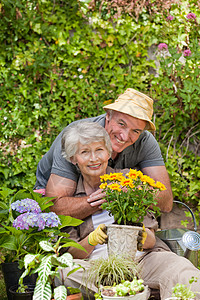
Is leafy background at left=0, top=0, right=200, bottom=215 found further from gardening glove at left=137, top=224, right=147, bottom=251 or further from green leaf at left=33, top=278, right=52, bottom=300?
green leaf at left=33, top=278, right=52, bottom=300

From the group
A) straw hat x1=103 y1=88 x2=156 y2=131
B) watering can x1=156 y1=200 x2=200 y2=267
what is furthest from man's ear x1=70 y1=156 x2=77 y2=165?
watering can x1=156 y1=200 x2=200 y2=267

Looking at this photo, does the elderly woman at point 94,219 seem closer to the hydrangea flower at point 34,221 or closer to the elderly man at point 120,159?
the elderly man at point 120,159

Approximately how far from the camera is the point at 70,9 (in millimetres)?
4051

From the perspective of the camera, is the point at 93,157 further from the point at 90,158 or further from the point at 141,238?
the point at 141,238

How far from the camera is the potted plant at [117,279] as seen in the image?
1590mm

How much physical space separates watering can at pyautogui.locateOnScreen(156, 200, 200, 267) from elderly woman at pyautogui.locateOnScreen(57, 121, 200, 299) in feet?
0.72

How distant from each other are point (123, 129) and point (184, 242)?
827 mm

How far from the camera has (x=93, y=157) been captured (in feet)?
7.39

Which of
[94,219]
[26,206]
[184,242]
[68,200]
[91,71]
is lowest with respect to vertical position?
[184,242]

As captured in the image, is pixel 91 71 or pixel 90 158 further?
pixel 91 71

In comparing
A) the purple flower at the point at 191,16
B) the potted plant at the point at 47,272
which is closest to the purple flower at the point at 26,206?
the potted plant at the point at 47,272

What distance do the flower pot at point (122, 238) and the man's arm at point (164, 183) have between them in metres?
0.78

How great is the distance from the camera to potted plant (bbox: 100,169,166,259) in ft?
6.12

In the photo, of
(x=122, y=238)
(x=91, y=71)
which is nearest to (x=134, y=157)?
(x=122, y=238)
